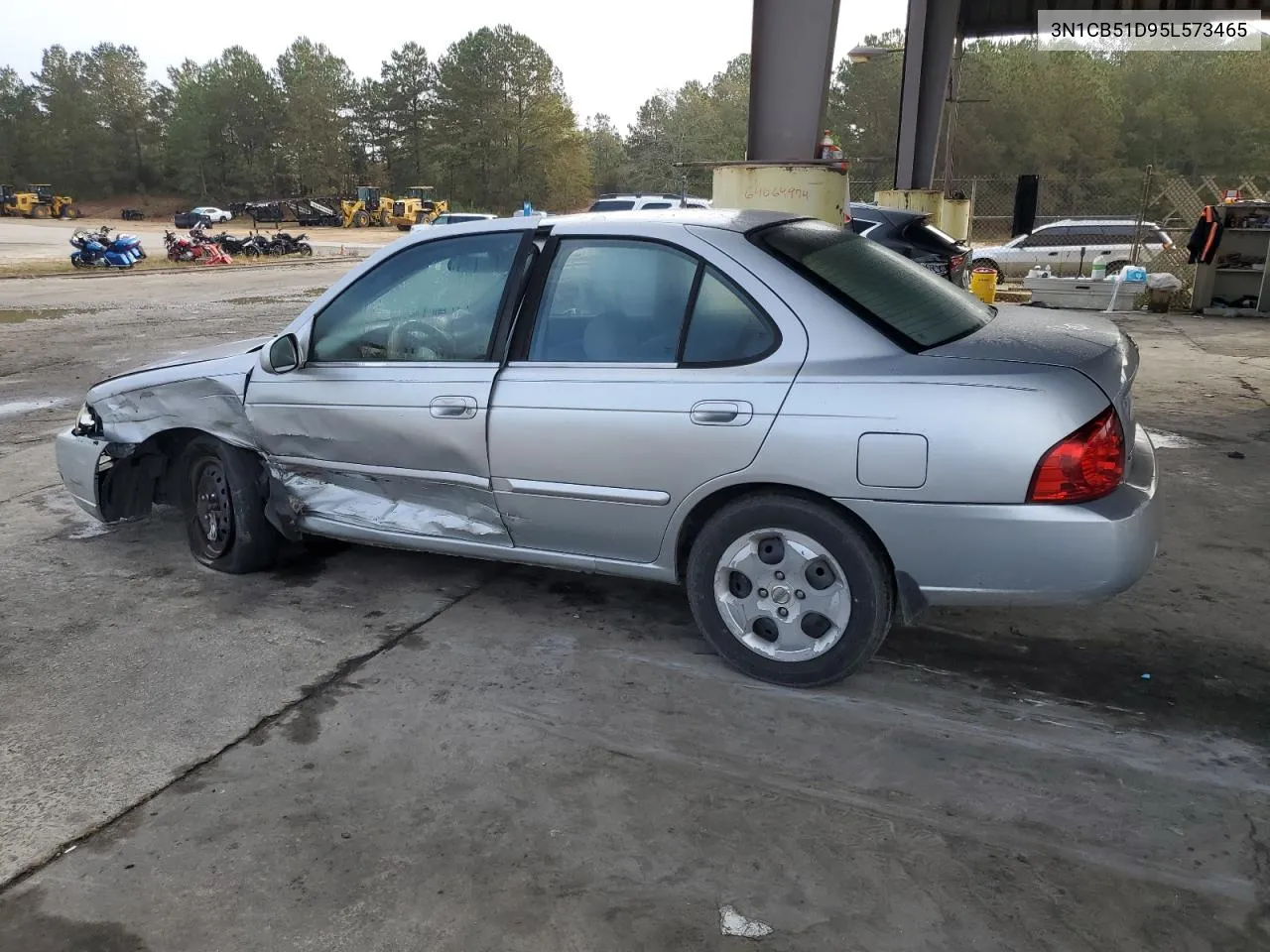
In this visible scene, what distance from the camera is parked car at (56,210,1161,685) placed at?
3.06 m

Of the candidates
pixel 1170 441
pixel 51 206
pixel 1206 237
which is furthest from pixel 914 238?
pixel 51 206

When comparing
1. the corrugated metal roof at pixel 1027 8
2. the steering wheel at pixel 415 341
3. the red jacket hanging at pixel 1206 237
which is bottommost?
the steering wheel at pixel 415 341

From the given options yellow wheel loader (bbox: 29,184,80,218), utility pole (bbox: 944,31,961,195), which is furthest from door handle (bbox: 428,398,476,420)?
yellow wheel loader (bbox: 29,184,80,218)

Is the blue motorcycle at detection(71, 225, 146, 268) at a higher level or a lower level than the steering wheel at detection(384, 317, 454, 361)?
lower

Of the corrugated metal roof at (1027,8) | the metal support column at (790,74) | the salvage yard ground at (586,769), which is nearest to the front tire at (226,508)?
the salvage yard ground at (586,769)

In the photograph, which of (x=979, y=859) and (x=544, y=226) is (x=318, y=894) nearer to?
(x=979, y=859)

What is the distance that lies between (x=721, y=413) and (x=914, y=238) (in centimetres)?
932

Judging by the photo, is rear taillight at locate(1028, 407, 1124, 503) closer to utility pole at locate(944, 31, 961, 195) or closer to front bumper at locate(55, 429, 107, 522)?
front bumper at locate(55, 429, 107, 522)

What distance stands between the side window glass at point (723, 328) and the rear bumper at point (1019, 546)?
25.5 inches

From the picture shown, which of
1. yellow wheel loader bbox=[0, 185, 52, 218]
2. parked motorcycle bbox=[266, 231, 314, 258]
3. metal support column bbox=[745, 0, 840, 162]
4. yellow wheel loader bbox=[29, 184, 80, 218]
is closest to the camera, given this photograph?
metal support column bbox=[745, 0, 840, 162]

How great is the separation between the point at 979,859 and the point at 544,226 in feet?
8.97

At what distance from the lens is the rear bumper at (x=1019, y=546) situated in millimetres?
3000

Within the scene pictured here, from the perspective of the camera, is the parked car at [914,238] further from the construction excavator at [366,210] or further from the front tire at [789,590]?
the construction excavator at [366,210]

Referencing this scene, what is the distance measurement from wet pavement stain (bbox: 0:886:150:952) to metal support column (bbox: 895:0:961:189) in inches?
766
